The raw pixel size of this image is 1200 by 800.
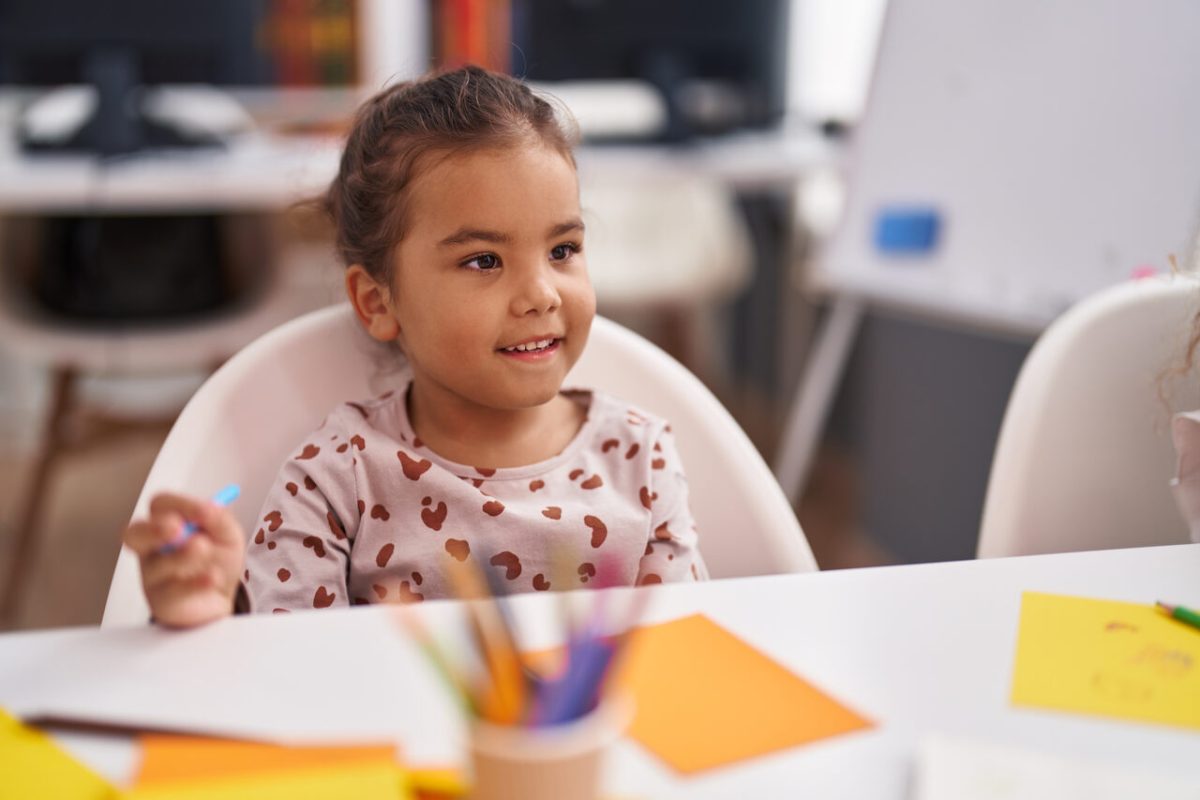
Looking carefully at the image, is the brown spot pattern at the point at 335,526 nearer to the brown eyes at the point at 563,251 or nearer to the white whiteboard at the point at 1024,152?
the brown eyes at the point at 563,251

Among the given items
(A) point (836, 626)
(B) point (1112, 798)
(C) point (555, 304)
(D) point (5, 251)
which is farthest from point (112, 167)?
(B) point (1112, 798)

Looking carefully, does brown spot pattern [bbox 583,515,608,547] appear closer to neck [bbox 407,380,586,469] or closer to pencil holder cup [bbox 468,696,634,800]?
neck [bbox 407,380,586,469]

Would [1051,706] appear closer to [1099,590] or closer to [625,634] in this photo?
[1099,590]

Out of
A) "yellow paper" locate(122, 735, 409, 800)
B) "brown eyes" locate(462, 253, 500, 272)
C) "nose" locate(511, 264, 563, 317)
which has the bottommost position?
"yellow paper" locate(122, 735, 409, 800)

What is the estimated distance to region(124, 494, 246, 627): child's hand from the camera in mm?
652

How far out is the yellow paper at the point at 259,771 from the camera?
1.71 feet

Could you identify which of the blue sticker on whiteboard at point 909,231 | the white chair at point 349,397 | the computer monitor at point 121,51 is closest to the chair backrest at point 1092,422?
the white chair at point 349,397

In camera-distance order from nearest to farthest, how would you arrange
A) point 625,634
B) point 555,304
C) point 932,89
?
1. point 625,634
2. point 555,304
3. point 932,89

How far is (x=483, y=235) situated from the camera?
3.14ft

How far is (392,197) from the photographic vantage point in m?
1.00

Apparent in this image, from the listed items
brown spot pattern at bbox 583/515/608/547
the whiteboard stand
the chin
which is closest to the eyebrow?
the chin

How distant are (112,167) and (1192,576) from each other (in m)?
1.99

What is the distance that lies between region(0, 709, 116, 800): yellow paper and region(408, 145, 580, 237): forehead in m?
0.51

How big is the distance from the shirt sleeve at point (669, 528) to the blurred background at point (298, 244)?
0.83 meters
